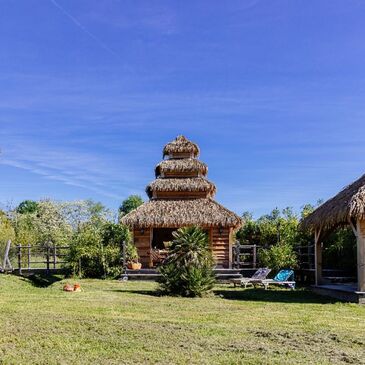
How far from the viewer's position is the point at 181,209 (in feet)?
74.8

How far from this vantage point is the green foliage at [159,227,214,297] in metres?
14.3

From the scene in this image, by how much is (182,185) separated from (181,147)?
2510mm

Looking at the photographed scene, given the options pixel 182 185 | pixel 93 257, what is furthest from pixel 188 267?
pixel 182 185

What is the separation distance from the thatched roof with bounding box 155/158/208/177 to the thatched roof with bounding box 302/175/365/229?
28.0 feet

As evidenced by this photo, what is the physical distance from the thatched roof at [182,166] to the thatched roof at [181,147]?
0.62 metres

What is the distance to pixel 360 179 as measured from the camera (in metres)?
14.8

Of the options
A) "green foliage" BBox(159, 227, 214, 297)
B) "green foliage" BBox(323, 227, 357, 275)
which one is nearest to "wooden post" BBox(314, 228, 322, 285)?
"green foliage" BBox(323, 227, 357, 275)

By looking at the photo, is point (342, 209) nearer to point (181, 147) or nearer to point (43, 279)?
point (181, 147)

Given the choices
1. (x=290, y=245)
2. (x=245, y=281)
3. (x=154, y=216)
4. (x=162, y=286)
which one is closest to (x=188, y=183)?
(x=154, y=216)

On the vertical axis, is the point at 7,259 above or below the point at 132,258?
below

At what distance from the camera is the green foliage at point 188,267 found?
1434cm

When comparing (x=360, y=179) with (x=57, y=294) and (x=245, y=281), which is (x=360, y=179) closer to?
(x=245, y=281)

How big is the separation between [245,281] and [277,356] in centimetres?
1089

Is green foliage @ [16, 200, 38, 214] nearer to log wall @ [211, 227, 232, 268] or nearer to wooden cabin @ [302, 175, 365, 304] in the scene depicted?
log wall @ [211, 227, 232, 268]
